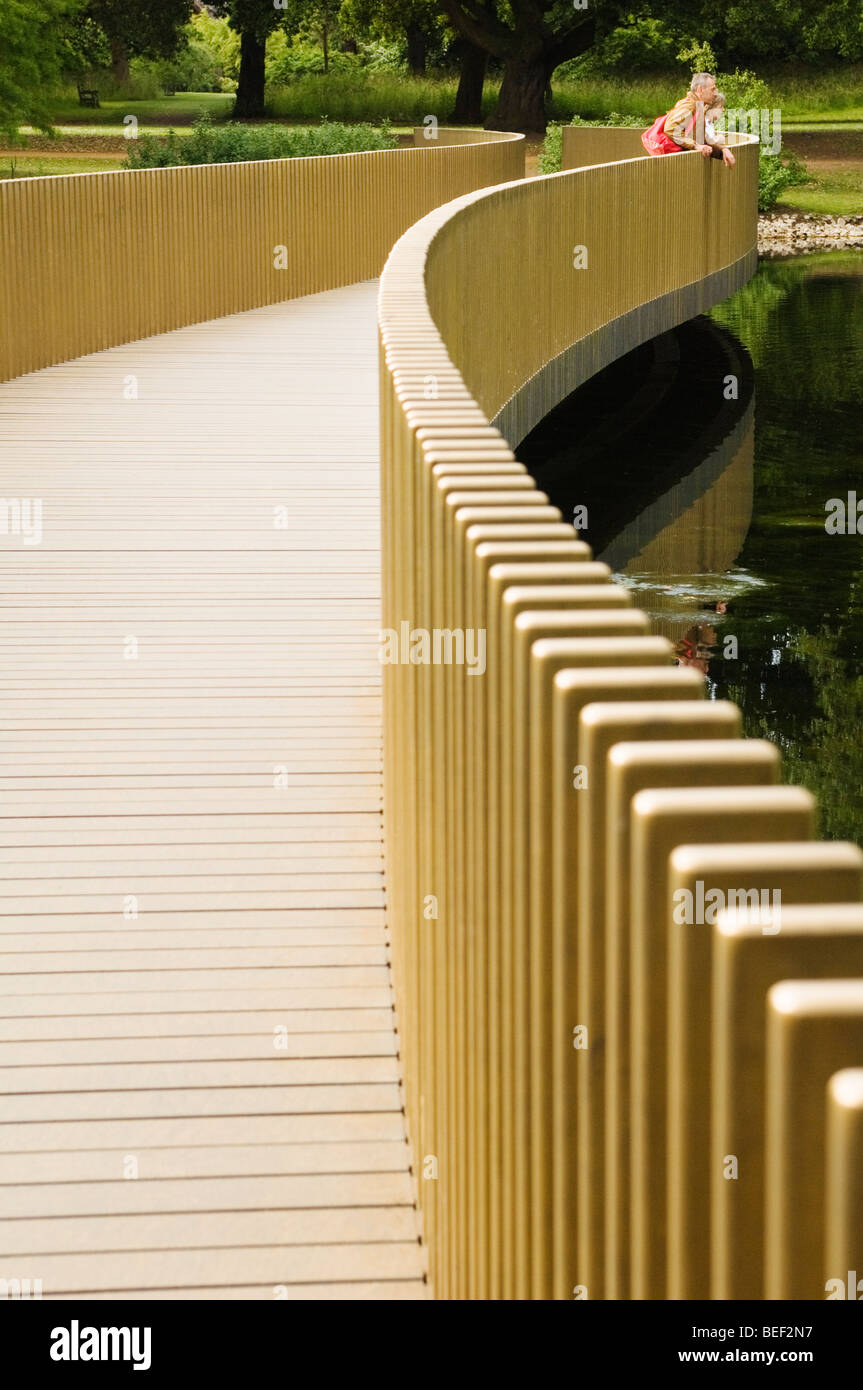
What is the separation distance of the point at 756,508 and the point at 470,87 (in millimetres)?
40186

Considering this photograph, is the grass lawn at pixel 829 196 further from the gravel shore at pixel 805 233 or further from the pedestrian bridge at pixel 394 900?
the pedestrian bridge at pixel 394 900

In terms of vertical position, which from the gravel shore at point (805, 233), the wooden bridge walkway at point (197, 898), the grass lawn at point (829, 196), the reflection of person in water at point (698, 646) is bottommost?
the reflection of person in water at point (698, 646)

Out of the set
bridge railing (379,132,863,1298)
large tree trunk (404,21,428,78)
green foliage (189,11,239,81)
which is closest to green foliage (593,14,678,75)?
large tree trunk (404,21,428,78)

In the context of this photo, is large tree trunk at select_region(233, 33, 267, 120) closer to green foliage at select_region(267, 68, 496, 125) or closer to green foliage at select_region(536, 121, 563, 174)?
green foliage at select_region(267, 68, 496, 125)

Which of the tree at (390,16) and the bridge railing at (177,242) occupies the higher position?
the tree at (390,16)

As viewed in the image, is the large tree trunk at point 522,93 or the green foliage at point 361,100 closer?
the large tree trunk at point 522,93

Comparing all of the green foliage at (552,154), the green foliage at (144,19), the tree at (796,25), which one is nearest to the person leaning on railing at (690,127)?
the green foliage at (552,154)

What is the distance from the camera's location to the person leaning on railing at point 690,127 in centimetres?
2141

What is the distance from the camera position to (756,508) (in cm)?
2084

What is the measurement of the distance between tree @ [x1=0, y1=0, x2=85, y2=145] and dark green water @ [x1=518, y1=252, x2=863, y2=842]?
49.2ft

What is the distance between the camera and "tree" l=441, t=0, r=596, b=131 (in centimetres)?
5341

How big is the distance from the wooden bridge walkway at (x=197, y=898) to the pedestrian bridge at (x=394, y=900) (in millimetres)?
13

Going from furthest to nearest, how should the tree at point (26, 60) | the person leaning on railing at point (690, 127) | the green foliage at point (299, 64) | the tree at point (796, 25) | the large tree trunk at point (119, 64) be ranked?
the large tree trunk at point (119, 64)
the green foliage at point (299, 64)
the tree at point (796, 25)
the tree at point (26, 60)
the person leaning on railing at point (690, 127)
